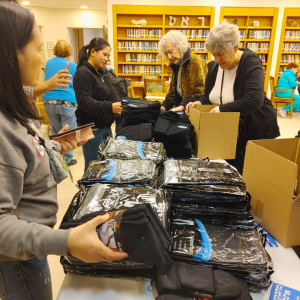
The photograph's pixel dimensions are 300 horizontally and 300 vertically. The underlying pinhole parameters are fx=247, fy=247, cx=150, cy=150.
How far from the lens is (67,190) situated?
9.67ft

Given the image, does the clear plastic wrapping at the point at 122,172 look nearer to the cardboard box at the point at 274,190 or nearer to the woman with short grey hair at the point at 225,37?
the cardboard box at the point at 274,190

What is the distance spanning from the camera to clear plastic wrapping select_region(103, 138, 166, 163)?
48.4 inches

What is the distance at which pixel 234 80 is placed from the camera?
167 cm

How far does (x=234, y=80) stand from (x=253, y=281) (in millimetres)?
1304

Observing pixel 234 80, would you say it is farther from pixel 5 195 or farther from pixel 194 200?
pixel 5 195

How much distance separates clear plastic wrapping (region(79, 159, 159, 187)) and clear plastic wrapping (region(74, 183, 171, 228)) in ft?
0.20

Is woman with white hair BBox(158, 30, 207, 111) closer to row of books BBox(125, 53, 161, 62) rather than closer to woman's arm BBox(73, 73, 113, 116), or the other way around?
woman's arm BBox(73, 73, 113, 116)

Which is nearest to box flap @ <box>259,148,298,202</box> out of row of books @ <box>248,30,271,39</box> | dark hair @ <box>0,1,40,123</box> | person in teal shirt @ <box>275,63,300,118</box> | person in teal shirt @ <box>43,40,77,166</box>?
dark hair @ <box>0,1,40,123</box>

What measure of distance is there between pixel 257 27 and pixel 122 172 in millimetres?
7337

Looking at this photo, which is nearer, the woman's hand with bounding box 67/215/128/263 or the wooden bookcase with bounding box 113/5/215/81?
the woman's hand with bounding box 67/215/128/263

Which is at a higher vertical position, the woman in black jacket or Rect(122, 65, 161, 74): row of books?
Rect(122, 65, 161, 74): row of books

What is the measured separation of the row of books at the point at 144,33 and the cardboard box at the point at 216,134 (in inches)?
234

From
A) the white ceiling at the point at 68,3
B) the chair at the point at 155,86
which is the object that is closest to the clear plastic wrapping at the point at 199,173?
the chair at the point at 155,86

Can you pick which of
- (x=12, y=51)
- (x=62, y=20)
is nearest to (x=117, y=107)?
(x=12, y=51)
